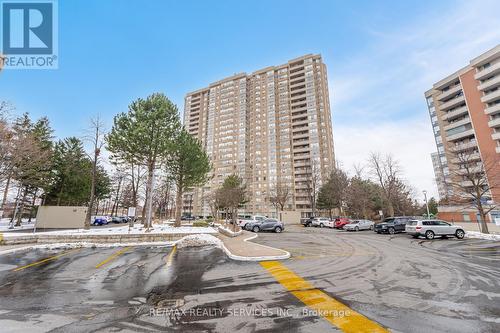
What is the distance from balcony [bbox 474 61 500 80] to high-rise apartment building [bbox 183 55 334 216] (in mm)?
42279

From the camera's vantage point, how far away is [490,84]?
44594mm

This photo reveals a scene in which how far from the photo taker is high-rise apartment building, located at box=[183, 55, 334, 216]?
270 ft

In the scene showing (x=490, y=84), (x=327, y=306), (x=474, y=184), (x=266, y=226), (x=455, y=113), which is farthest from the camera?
(x=455, y=113)

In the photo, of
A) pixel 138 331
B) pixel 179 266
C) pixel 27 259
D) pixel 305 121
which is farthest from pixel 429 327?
pixel 305 121

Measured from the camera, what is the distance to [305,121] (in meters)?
85.4

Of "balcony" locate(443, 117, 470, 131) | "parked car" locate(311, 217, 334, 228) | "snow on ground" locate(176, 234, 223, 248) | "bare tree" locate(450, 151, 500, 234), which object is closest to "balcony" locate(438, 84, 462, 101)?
"balcony" locate(443, 117, 470, 131)

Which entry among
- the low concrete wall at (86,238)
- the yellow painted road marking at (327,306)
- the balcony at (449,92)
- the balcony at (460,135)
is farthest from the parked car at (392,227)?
the balcony at (449,92)

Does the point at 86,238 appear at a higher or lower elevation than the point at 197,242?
higher

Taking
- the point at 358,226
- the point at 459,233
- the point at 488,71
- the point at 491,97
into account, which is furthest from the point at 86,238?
the point at 488,71

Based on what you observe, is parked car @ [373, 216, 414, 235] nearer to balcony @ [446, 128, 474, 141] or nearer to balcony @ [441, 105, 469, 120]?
balcony @ [446, 128, 474, 141]

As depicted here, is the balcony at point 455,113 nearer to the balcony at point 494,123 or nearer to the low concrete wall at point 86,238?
the balcony at point 494,123

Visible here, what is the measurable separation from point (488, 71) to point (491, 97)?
568 cm

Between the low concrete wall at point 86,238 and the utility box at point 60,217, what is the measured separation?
13.9m

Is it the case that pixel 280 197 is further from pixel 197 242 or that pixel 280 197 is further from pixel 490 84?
pixel 490 84
